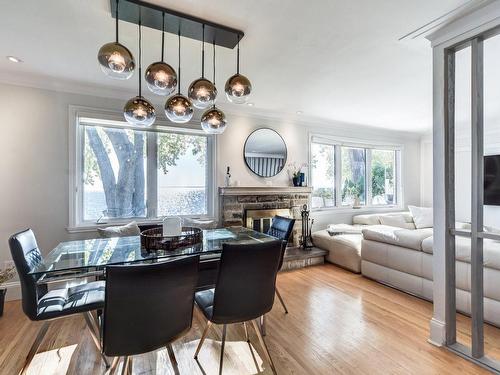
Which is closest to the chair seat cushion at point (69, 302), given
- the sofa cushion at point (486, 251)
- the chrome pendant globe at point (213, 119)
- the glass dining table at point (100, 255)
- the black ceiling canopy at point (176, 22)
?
the glass dining table at point (100, 255)

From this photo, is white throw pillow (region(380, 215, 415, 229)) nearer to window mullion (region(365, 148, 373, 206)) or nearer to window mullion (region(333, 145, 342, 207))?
window mullion (region(365, 148, 373, 206))

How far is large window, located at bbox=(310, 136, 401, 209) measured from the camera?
5.40 meters

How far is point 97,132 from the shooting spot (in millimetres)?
3572

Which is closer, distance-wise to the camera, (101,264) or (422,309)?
(101,264)

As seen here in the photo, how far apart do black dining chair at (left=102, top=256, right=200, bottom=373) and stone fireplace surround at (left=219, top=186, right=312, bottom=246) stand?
8.97 feet

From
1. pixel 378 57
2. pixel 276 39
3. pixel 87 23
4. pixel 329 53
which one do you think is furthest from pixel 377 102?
pixel 87 23

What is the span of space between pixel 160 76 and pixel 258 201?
2.90 m

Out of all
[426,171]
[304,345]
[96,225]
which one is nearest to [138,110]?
[96,225]

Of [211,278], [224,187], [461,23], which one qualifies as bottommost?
[211,278]

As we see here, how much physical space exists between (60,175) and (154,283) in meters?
2.73

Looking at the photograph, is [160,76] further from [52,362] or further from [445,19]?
[52,362]

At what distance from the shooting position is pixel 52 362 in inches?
78.0

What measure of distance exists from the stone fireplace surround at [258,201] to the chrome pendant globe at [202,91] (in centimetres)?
212

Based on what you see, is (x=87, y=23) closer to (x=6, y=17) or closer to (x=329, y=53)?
(x=6, y=17)
